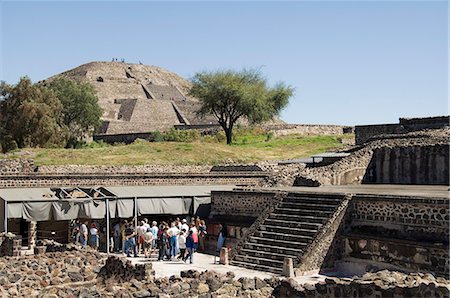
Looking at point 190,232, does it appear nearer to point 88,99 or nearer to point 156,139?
point 156,139

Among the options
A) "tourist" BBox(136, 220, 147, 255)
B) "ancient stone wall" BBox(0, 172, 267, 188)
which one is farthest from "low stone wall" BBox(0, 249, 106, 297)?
"ancient stone wall" BBox(0, 172, 267, 188)

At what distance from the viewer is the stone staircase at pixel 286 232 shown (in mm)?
17703

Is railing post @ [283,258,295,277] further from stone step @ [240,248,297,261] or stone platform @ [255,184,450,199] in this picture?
stone platform @ [255,184,450,199]

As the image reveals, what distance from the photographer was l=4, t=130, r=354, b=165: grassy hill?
1309 inches

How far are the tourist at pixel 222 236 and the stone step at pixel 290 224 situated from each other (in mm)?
2099

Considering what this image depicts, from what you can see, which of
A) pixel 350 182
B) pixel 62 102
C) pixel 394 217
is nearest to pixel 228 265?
pixel 394 217

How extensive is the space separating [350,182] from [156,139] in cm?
2140

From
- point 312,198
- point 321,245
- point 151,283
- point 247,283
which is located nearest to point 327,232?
point 321,245

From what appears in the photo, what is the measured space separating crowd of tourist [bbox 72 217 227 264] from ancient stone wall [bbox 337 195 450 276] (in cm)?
466

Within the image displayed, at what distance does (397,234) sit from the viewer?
17.0 metres

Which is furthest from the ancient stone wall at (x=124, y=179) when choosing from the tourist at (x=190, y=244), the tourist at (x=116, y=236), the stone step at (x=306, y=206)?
the tourist at (x=190, y=244)

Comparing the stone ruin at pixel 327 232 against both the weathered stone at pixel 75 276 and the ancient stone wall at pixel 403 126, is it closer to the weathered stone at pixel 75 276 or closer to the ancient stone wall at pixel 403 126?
the weathered stone at pixel 75 276

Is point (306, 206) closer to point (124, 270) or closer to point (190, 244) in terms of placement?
point (190, 244)

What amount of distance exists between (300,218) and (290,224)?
1.20 feet
